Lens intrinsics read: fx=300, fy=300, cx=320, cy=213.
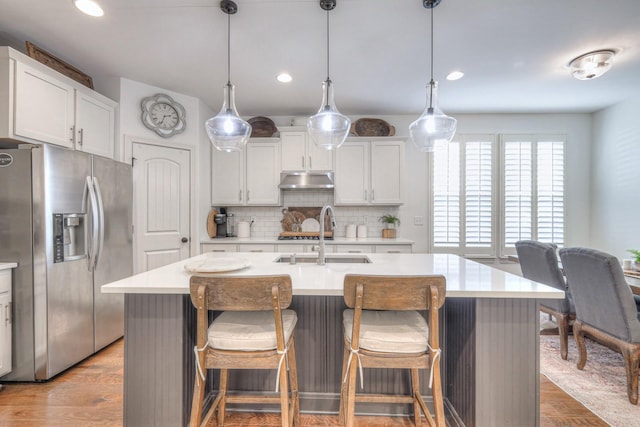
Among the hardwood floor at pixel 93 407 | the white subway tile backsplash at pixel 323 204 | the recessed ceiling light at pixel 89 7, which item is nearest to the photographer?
the hardwood floor at pixel 93 407

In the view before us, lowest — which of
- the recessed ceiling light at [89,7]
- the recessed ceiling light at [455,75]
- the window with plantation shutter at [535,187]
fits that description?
the window with plantation shutter at [535,187]

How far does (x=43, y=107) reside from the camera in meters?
2.35

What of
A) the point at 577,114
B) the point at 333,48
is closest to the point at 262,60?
the point at 333,48

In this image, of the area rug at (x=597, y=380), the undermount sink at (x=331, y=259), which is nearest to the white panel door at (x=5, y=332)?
the undermount sink at (x=331, y=259)

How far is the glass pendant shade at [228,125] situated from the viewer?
6.81 ft

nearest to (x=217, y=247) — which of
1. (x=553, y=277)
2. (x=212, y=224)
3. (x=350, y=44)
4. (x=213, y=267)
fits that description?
(x=212, y=224)

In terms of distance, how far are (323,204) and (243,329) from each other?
116 inches

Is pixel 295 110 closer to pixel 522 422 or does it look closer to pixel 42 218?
pixel 42 218

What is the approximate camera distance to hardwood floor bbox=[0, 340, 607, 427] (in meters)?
1.75

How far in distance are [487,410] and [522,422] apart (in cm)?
17

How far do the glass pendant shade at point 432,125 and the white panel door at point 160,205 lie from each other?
8.81ft

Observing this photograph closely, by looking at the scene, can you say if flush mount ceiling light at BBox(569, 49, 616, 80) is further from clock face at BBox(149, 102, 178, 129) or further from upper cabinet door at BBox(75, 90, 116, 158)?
upper cabinet door at BBox(75, 90, 116, 158)

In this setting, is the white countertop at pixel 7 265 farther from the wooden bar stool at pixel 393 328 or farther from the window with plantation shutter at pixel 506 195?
the window with plantation shutter at pixel 506 195

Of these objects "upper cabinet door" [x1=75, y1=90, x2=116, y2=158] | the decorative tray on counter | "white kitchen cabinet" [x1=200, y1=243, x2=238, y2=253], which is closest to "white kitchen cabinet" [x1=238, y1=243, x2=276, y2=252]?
"white kitchen cabinet" [x1=200, y1=243, x2=238, y2=253]
